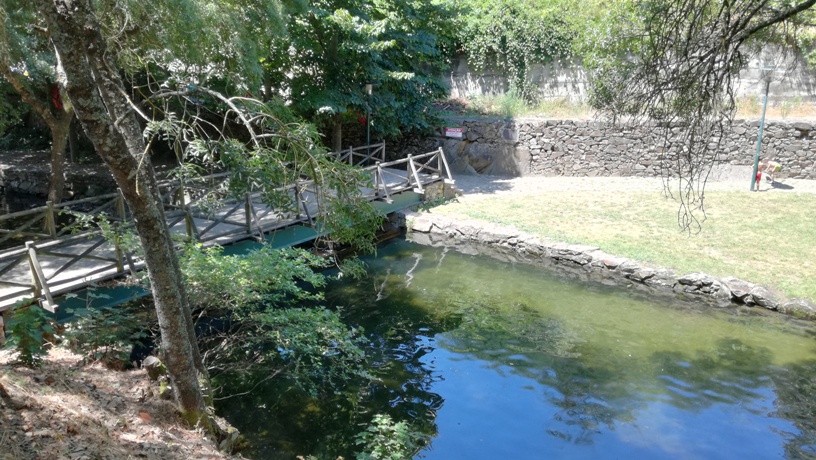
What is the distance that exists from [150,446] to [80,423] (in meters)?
0.58

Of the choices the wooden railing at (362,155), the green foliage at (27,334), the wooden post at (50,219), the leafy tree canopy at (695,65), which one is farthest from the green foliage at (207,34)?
the leafy tree canopy at (695,65)

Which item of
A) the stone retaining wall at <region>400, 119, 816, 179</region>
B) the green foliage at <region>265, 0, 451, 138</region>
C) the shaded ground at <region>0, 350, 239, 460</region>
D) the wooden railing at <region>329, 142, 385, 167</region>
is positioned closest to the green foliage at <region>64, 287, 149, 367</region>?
the shaded ground at <region>0, 350, 239, 460</region>

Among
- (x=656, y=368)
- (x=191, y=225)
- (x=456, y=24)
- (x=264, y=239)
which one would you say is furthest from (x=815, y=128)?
(x=191, y=225)

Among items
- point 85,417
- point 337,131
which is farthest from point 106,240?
point 337,131

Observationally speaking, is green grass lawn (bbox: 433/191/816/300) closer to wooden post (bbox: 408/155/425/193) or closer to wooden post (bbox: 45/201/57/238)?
wooden post (bbox: 408/155/425/193)

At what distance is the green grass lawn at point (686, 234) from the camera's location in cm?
1123

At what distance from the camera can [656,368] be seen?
344 inches

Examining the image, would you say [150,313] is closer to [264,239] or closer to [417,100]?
[264,239]

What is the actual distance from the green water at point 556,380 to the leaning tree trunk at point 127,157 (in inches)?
67.6

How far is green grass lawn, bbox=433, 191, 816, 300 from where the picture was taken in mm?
11227

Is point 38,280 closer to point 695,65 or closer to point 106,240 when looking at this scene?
point 106,240

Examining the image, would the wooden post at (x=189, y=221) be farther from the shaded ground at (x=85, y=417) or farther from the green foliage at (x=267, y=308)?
the shaded ground at (x=85, y=417)

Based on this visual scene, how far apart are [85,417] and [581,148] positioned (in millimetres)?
15882

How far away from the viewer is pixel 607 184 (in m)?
17.2
